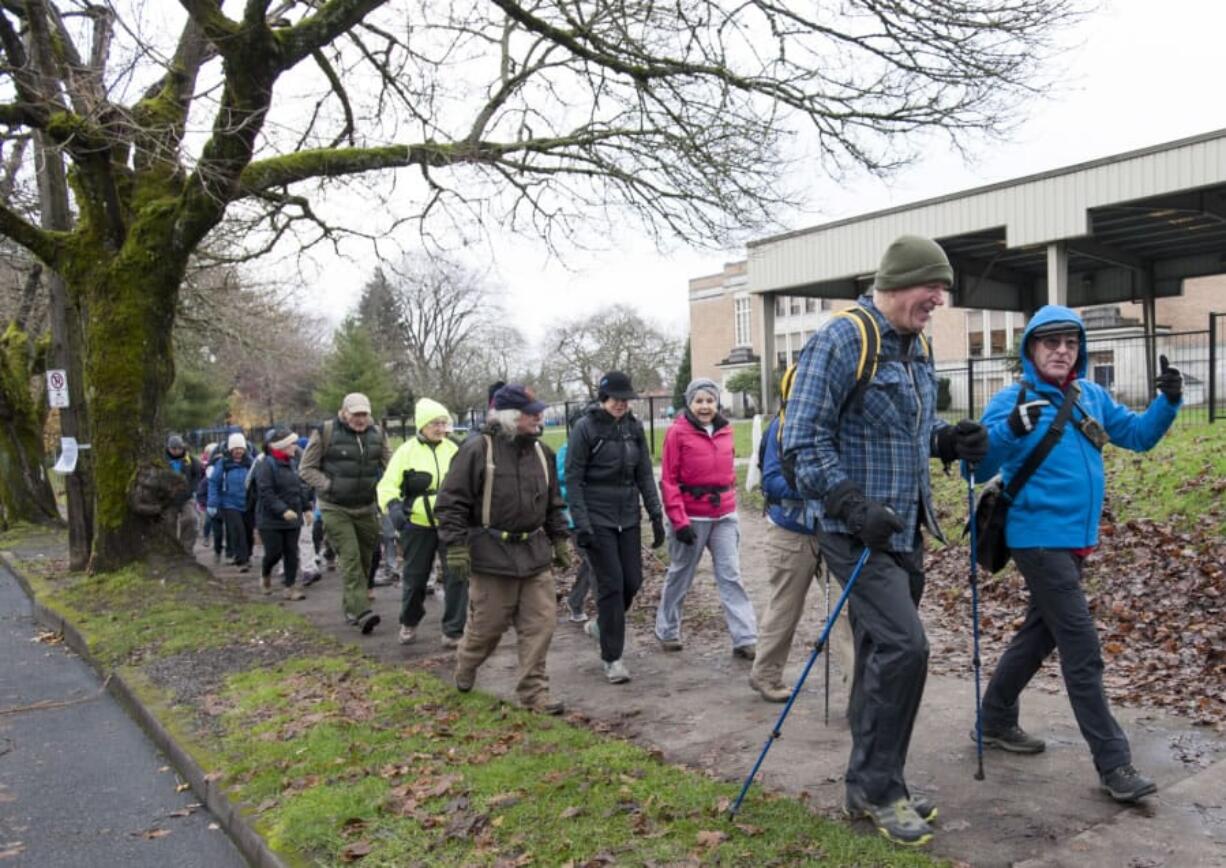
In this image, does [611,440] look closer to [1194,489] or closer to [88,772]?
[88,772]

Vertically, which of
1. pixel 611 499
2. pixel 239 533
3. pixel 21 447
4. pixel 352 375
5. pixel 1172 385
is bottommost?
pixel 239 533

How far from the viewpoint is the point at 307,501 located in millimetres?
13062

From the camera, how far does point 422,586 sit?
323 inches

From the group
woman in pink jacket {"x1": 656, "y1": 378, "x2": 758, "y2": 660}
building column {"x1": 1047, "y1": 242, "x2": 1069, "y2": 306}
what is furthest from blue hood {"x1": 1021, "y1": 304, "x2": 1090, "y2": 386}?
building column {"x1": 1047, "y1": 242, "x2": 1069, "y2": 306}

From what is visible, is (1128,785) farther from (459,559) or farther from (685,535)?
(459,559)

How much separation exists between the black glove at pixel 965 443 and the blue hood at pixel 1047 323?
1.56 feet

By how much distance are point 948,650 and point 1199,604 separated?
6.26 ft

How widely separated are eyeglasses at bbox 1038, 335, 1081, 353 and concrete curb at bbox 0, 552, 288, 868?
3957 mm

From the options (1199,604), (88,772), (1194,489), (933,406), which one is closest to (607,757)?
(933,406)

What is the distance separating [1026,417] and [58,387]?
Answer: 12.7 m

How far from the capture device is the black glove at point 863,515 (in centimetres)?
354

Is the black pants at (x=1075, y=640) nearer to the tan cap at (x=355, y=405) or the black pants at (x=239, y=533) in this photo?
the tan cap at (x=355, y=405)

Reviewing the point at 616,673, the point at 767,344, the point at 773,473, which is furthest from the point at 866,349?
the point at 767,344

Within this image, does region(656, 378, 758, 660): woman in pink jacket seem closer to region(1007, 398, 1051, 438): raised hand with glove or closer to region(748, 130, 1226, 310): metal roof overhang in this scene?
region(1007, 398, 1051, 438): raised hand with glove
